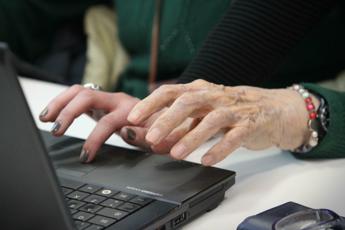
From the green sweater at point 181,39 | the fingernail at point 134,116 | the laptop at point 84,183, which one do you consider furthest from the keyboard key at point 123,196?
the green sweater at point 181,39

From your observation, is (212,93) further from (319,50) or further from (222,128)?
(319,50)

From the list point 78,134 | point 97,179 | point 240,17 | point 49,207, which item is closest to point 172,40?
point 240,17

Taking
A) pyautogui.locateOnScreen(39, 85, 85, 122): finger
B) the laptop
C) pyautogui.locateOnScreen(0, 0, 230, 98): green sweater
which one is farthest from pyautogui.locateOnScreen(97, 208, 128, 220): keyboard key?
pyautogui.locateOnScreen(0, 0, 230, 98): green sweater

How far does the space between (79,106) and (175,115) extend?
15cm

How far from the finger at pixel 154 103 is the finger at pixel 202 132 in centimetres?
5

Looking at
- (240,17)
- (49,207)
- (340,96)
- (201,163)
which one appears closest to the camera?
(49,207)

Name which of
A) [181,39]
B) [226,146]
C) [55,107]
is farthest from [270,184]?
[181,39]

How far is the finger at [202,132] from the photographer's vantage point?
757 mm

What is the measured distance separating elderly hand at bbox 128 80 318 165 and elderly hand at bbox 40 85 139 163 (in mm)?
63

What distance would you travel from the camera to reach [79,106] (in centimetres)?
85

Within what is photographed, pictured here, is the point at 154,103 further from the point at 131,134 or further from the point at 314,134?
the point at 314,134

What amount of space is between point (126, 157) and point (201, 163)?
0.09 meters

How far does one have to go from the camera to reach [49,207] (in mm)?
527

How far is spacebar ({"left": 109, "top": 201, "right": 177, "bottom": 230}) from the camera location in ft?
2.03
